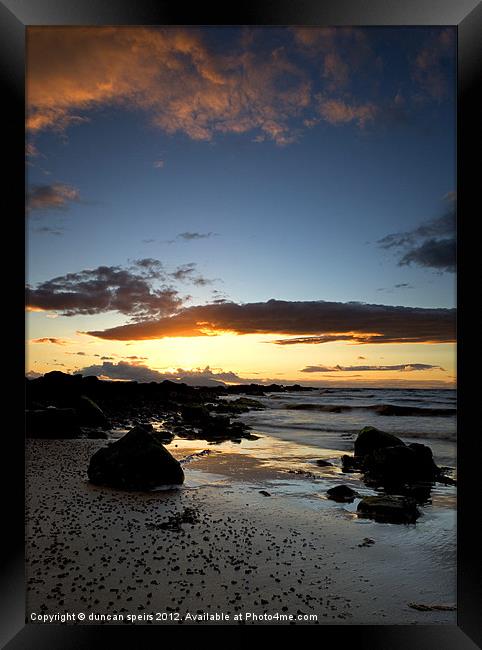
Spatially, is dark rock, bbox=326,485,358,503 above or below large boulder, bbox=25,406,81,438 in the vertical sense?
below

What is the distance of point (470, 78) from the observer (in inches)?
105

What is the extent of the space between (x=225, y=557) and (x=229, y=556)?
37mm

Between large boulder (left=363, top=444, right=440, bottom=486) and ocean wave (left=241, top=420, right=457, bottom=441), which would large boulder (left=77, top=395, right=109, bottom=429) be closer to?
ocean wave (left=241, top=420, right=457, bottom=441)

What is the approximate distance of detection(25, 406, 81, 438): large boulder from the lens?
781cm

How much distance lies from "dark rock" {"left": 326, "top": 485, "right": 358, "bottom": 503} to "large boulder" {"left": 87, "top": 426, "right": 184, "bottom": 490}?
1.81m

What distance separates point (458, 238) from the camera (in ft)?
8.82

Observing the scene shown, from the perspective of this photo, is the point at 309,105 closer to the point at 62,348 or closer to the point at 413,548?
the point at 62,348

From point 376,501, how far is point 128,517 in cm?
262

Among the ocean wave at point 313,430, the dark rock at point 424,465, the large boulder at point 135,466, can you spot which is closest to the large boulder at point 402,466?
the dark rock at point 424,465

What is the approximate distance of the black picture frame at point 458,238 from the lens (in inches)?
102

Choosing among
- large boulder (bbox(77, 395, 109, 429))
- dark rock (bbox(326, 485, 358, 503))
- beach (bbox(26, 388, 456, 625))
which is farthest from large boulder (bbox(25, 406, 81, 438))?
dark rock (bbox(326, 485, 358, 503))

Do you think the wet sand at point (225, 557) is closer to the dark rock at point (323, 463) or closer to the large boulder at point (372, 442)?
the dark rock at point (323, 463)
